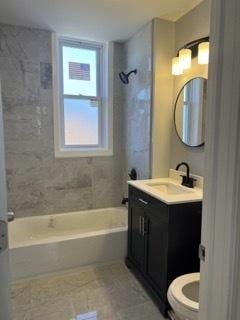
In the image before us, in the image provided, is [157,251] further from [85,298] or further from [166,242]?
[85,298]

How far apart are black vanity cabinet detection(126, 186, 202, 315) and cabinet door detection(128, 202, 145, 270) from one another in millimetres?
44

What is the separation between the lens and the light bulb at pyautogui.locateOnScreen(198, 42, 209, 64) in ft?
6.49

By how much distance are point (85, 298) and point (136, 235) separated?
0.69 m

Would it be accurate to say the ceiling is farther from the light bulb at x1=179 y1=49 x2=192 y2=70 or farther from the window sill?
the window sill

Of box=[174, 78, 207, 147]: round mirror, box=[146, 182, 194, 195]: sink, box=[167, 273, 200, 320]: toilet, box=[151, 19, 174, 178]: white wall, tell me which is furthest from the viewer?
box=[151, 19, 174, 178]: white wall

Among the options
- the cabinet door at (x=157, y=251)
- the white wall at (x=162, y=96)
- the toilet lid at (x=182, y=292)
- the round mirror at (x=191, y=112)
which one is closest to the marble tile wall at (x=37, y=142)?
the white wall at (x=162, y=96)

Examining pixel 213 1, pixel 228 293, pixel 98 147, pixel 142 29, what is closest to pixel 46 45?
pixel 142 29

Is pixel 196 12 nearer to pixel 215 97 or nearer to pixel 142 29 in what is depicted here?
pixel 142 29

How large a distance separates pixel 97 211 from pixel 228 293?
99.8 inches

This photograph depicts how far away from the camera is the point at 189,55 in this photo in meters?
2.18

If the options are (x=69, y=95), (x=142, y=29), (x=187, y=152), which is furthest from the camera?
(x=69, y=95)

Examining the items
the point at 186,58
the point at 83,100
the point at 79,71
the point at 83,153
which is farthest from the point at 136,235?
the point at 79,71

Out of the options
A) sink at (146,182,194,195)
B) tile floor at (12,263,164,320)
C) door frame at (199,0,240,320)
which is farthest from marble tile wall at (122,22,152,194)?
door frame at (199,0,240,320)

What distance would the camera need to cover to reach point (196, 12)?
2176mm
